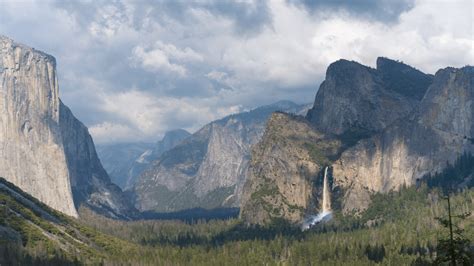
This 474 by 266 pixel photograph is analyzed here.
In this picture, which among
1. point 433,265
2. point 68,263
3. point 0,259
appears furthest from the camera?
point 68,263

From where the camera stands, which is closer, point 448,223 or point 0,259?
point 448,223

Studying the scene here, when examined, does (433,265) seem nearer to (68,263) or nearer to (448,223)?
(448,223)

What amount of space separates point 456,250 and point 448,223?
274 cm

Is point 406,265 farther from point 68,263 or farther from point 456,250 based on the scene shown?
point 456,250

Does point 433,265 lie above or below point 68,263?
above

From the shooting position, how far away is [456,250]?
48.2m

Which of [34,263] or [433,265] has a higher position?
[433,265]

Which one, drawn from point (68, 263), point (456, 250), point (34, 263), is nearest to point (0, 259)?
point (34, 263)

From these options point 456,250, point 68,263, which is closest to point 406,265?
point 68,263

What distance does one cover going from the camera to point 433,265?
4612 cm

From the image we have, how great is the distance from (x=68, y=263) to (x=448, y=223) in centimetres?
17115

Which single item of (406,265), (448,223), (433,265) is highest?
(448,223)

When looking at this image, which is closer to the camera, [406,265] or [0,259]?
[0,259]

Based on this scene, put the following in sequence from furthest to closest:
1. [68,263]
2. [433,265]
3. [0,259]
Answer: [68,263]
[0,259]
[433,265]
